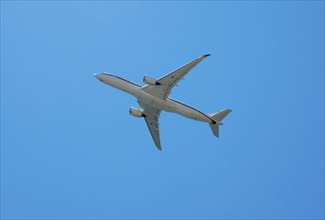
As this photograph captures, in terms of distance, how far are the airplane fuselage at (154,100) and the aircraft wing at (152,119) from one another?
255 inches

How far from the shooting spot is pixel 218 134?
95.3m

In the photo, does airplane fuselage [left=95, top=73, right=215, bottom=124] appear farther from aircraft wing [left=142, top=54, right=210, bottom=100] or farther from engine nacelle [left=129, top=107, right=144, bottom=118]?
engine nacelle [left=129, top=107, right=144, bottom=118]

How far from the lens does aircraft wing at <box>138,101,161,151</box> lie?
10106 cm

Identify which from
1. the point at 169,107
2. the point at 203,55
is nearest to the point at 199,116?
the point at 169,107

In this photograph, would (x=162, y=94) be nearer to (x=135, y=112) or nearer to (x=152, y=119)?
(x=135, y=112)

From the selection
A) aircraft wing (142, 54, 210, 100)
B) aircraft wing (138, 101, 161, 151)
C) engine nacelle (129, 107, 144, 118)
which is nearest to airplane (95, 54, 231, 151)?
aircraft wing (142, 54, 210, 100)

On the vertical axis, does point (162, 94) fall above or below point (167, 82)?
below

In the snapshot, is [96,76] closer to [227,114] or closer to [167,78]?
[167,78]

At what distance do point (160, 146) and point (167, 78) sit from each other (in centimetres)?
1823

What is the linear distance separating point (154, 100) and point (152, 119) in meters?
10.4

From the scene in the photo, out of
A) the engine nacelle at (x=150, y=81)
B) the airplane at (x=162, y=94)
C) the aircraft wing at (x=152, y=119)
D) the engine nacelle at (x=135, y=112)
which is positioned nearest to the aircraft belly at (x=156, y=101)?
the airplane at (x=162, y=94)

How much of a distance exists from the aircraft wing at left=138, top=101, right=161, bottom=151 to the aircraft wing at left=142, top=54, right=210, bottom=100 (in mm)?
7716

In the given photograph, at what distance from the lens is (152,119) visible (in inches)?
4055

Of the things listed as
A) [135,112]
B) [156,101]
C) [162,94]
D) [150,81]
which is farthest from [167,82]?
[135,112]
